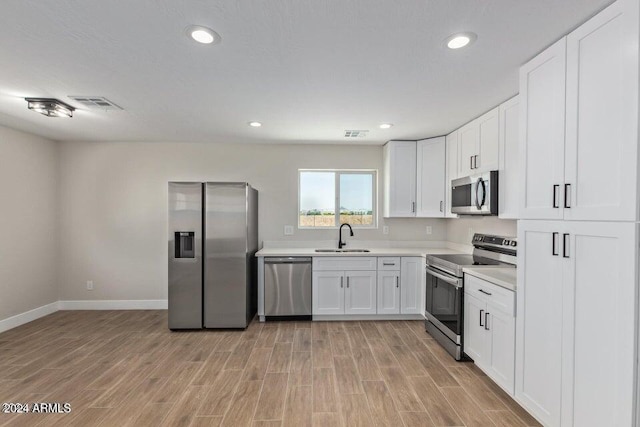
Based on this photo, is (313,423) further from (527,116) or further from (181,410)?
(527,116)

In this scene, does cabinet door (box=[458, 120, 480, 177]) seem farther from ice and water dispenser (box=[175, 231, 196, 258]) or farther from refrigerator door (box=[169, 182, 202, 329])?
ice and water dispenser (box=[175, 231, 196, 258])

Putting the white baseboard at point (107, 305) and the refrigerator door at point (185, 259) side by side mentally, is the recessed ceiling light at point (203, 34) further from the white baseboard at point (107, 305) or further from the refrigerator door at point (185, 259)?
the white baseboard at point (107, 305)

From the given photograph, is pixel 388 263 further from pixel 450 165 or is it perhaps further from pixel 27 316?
pixel 27 316

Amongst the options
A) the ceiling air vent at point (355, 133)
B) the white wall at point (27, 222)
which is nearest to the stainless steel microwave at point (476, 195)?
the ceiling air vent at point (355, 133)

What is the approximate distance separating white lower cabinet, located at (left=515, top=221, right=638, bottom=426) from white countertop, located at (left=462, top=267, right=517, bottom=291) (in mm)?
155

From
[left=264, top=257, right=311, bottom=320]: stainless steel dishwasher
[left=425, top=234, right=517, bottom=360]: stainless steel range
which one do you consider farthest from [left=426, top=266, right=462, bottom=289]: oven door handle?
[left=264, top=257, right=311, bottom=320]: stainless steel dishwasher

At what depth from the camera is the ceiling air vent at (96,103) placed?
2.72 metres

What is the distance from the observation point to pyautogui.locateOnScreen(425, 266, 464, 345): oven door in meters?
2.83

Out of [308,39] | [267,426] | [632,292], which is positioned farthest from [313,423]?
[308,39]

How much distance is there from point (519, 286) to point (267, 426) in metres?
1.97

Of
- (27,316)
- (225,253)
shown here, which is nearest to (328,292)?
(225,253)

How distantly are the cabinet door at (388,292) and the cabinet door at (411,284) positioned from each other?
67 millimetres

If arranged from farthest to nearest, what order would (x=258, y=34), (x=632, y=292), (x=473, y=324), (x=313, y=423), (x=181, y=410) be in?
(x=473, y=324) < (x=181, y=410) < (x=313, y=423) < (x=258, y=34) < (x=632, y=292)

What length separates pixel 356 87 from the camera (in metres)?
2.45
